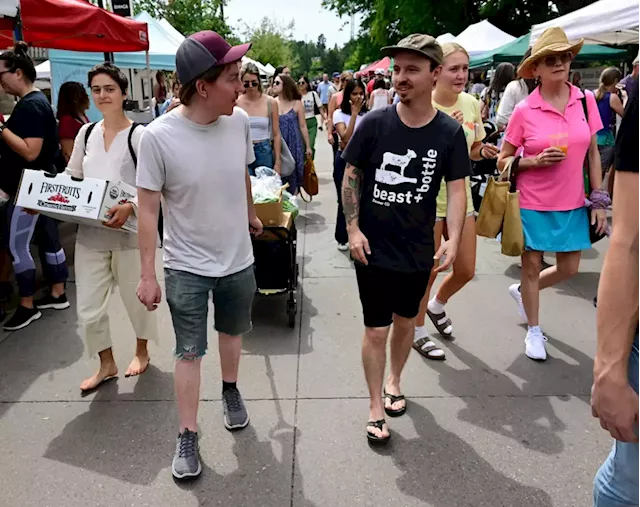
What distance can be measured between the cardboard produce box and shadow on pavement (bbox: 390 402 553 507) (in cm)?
189

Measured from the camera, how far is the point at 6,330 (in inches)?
171

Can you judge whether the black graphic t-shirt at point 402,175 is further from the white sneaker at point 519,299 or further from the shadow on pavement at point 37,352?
the shadow on pavement at point 37,352

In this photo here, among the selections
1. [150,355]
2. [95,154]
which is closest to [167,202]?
[95,154]

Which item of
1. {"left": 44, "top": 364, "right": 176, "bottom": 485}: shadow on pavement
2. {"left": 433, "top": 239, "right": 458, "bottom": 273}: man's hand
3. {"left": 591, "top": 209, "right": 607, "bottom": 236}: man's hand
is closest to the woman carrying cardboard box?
{"left": 44, "top": 364, "right": 176, "bottom": 485}: shadow on pavement

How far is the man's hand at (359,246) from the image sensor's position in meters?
2.72

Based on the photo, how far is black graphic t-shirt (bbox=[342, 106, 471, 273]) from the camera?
2.66m

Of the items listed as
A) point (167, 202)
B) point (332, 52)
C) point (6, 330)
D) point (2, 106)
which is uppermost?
point (332, 52)

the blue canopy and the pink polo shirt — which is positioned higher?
the blue canopy

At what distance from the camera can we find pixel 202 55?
7.77ft

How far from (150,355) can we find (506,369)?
2.34 meters

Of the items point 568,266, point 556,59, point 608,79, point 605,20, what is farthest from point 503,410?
point 608,79

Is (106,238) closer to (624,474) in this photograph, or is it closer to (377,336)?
(377,336)

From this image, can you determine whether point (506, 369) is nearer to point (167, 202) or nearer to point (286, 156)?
point (167, 202)

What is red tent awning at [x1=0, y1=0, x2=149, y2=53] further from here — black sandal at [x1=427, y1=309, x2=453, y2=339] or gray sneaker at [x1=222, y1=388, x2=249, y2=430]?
black sandal at [x1=427, y1=309, x2=453, y2=339]
